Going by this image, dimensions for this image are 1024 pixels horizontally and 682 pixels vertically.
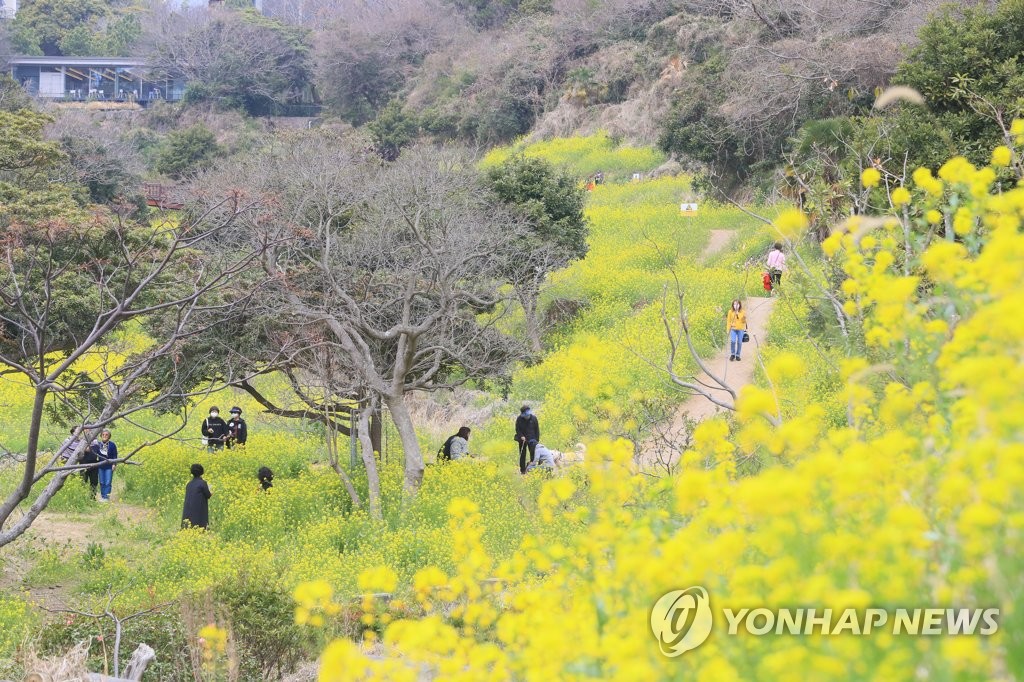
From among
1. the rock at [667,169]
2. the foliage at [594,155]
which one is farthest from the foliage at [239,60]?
the rock at [667,169]

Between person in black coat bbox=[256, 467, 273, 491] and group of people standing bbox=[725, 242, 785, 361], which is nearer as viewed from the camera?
person in black coat bbox=[256, 467, 273, 491]

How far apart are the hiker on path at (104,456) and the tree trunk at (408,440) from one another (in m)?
3.30

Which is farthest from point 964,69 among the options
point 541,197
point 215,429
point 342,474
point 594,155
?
point 594,155

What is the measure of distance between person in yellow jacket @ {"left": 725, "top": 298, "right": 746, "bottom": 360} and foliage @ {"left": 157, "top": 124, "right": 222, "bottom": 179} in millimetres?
27734

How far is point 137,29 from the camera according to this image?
65438 mm

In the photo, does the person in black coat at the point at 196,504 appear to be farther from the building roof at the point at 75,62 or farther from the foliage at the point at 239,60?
the building roof at the point at 75,62

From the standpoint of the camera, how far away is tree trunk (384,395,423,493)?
474 inches

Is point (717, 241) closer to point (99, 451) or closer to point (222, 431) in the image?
point (222, 431)

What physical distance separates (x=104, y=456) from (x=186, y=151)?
29.5m

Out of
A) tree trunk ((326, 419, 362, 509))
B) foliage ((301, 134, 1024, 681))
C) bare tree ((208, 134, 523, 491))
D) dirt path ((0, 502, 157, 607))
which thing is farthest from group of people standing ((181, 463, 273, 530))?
foliage ((301, 134, 1024, 681))

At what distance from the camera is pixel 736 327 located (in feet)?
52.6

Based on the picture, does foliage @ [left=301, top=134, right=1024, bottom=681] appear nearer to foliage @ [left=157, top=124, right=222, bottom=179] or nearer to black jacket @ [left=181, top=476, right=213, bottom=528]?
black jacket @ [left=181, top=476, right=213, bottom=528]

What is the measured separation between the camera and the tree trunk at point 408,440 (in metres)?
12.0

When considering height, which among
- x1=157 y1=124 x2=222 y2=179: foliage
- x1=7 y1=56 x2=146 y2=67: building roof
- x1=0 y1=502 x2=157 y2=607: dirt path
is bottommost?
x1=0 y1=502 x2=157 y2=607: dirt path
